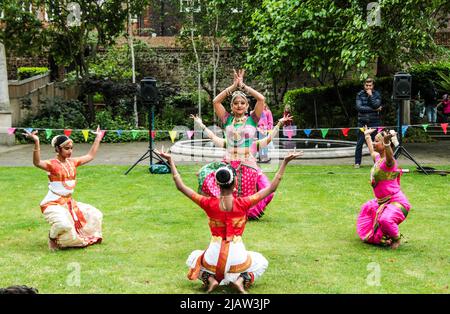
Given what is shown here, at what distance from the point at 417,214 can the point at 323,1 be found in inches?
429

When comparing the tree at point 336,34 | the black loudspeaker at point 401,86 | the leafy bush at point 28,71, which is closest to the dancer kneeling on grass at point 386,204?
the black loudspeaker at point 401,86

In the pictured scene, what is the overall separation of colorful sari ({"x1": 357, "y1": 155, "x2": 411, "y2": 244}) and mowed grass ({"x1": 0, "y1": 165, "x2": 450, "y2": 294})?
0.60 feet

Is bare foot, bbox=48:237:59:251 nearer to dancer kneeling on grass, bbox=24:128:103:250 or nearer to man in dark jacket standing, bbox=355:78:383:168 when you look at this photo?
dancer kneeling on grass, bbox=24:128:103:250

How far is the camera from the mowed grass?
6.52 m

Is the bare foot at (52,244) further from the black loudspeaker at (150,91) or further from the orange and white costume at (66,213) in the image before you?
the black loudspeaker at (150,91)

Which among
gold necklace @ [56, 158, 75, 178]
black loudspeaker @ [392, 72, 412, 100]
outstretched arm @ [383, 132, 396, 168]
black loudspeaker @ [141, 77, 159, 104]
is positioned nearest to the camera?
outstretched arm @ [383, 132, 396, 168]

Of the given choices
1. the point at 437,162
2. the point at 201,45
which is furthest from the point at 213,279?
the point at 201,45

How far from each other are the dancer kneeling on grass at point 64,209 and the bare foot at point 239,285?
2.66 m

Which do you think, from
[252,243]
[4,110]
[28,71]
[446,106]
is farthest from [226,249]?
[28,71]

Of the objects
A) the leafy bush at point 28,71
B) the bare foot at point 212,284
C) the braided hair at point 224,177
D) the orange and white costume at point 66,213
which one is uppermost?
the leafy bush at point 28,71

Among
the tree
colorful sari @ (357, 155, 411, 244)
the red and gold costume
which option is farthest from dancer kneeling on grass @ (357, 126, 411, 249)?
the tree

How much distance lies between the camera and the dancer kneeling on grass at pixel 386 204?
7.88 metres

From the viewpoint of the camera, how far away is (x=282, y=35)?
1995 centimetres

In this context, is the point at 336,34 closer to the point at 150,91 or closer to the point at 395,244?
the point at 150,91
